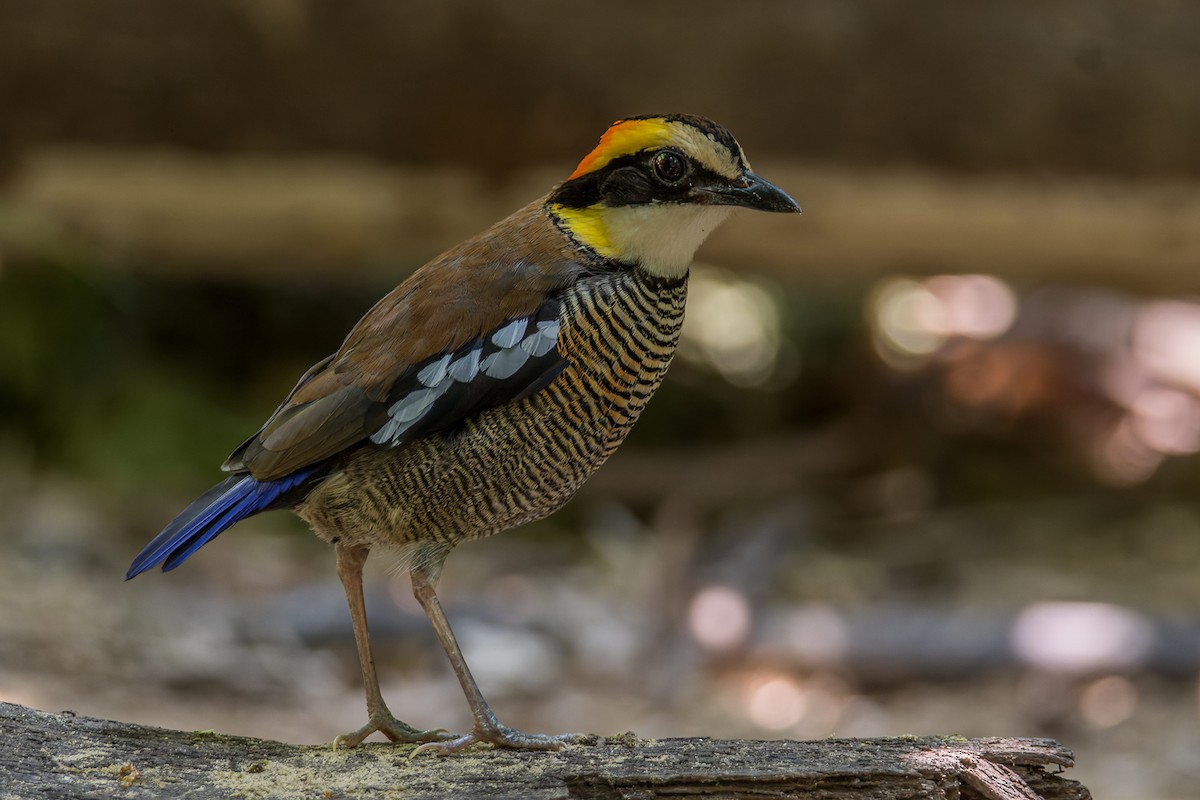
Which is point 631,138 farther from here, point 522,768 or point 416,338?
point 522,768

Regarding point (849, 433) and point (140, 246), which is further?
point (849, 433)

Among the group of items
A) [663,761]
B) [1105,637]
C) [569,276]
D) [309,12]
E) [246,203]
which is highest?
[309,12]

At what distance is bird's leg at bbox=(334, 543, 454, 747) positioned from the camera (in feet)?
11.2

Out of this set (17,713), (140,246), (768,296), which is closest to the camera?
(17,713)

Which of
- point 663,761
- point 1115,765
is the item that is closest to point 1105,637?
point 1115,765

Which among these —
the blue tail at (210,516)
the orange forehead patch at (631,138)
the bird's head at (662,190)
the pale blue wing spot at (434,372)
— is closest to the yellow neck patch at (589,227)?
Result: the bird's head at (662,190)

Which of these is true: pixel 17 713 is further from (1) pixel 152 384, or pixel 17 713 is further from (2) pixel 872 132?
(1) pixel 152 384

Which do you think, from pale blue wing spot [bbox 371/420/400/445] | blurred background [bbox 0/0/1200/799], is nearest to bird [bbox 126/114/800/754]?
pale blue wing spot [bbox 371/420/400/445]

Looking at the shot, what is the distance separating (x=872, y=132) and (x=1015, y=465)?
3.54 metres

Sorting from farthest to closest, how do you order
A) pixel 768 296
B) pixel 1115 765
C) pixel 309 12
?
pixel 768 296
pixel 309 12
pixel 1115 765

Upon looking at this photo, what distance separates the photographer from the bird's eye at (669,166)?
3242 millimetres

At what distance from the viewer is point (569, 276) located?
3301mm

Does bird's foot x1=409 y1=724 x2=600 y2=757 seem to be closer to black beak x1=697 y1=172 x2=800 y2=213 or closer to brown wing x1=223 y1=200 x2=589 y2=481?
brown wing x1=223 y1=200 x2=589 y2=481

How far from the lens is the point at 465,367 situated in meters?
3.21
